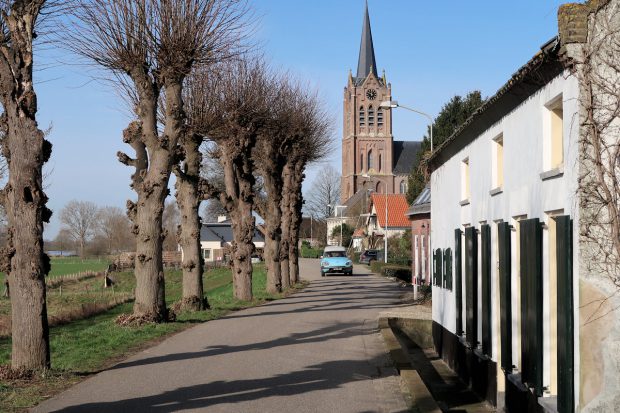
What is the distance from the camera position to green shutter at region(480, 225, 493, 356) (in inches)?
536

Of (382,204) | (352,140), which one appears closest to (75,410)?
(382,204)

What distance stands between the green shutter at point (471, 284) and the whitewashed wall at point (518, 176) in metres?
0.20

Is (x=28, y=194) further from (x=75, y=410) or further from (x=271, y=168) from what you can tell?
(x=271, y=168)

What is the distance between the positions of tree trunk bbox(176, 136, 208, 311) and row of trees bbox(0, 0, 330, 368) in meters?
0.03

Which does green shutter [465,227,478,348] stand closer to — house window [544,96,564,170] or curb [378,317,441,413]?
curb [378,317,441,413]

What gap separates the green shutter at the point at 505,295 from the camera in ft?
39.1

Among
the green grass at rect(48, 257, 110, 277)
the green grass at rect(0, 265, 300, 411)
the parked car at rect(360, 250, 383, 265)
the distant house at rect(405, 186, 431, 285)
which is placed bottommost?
the green grass at rect(48, 257, 110, 277)

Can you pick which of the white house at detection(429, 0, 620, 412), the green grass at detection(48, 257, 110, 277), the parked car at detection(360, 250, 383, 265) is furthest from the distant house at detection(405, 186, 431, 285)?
the parked car at detection(360, 250, 383, 265)

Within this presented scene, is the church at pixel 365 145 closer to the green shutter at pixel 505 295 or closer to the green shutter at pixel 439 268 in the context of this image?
the green shutter at pixel 439 268

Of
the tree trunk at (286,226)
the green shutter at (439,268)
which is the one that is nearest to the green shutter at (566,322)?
the green shutter at (439,268)

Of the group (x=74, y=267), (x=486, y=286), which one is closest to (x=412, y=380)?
(x=486, y=286)

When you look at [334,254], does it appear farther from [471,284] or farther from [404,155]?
[404,155]

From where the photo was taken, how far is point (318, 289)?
36.8 metres

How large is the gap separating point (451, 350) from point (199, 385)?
9116 mm
